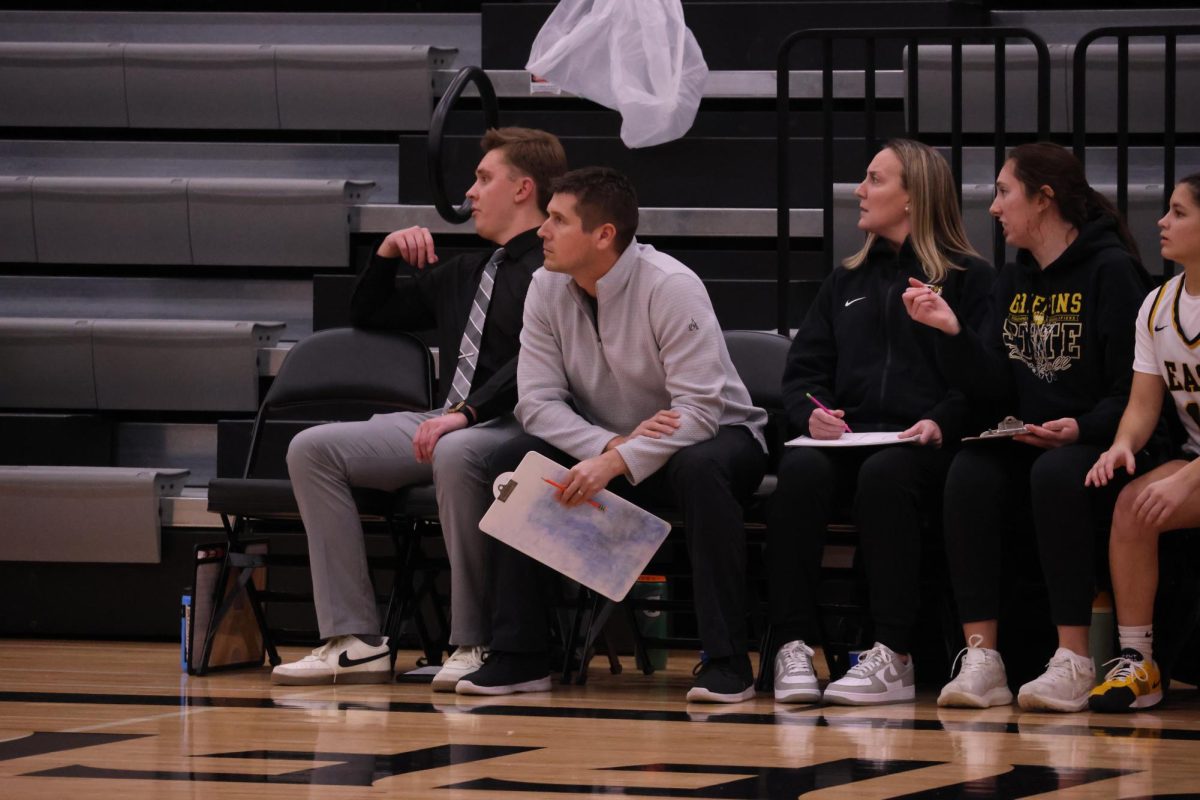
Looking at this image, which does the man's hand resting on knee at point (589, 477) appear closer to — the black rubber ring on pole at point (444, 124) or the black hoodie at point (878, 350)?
the black hoodie at point (878, 350)

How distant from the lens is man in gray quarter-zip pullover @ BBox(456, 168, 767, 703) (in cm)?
328

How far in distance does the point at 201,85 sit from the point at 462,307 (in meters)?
1.83

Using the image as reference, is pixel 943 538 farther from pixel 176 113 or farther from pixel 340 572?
pixel 176 113

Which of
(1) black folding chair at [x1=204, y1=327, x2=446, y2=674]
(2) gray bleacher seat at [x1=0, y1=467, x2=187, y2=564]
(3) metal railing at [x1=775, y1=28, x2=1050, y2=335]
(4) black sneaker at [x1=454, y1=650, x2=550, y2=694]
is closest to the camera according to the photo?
(4) black sneaker at [x1=454, y1=650, x2=550, y2=694]

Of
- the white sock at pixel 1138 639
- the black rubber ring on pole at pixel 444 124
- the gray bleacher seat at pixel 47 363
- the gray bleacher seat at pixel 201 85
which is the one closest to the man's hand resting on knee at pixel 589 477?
the white sock at pixel 1138 639

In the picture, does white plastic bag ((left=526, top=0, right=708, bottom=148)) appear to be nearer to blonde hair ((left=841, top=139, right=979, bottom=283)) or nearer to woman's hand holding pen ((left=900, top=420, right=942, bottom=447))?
blonde hair ((left=841, top=139, right=979, bottom=283))

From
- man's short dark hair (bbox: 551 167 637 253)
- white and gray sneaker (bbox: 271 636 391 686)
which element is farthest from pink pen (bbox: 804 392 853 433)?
white and gray sneaker (bbox: 271 636 391 686)

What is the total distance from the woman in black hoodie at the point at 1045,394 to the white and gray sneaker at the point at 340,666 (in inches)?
45.5

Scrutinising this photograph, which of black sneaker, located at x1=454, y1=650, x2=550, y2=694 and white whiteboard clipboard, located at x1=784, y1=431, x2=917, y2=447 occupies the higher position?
white whiteboard clipboard, located at x1=784, y1=431, x2=917, y2=447

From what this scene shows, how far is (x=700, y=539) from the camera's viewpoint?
328 cm

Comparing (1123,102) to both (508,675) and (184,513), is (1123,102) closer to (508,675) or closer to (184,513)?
(508,675)

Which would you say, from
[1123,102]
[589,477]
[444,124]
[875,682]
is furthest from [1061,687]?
[444,124]

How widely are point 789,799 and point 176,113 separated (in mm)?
3713

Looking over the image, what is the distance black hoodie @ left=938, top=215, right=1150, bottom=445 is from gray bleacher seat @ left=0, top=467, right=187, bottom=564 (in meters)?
2.08
